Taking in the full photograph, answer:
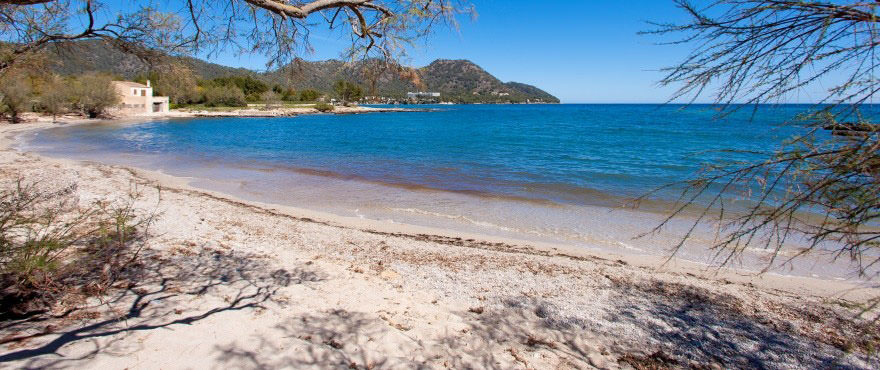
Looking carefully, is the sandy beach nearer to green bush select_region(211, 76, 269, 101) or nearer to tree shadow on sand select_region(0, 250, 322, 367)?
tree shadow on sand select_region(0, 250, 322, 367)

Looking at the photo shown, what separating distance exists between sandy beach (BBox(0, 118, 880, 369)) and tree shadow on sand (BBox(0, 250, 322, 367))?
0.05 ft

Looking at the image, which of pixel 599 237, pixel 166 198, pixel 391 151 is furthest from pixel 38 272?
pixel 391 151

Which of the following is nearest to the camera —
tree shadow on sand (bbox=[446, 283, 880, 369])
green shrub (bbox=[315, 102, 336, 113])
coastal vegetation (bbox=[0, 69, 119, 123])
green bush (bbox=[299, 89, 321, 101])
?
tree shadow on sand (bbox=[446, 283, 880, 369])

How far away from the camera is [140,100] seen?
60.2 meters

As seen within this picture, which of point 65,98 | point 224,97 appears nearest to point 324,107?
point 224,97

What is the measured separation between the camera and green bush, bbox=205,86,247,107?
79325mm

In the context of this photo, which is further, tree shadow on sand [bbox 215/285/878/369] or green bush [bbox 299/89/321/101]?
green bush [bbox 299/89/321/101]

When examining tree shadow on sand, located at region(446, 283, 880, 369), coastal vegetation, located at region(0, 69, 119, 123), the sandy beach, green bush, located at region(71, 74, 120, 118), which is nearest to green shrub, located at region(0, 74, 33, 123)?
coastal vegetation, located at region(0, 69, 119, 123)

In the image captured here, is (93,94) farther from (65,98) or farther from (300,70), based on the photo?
(300,70)

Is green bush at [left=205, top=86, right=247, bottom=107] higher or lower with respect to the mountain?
higher

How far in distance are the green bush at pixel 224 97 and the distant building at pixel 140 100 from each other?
16.7 metres

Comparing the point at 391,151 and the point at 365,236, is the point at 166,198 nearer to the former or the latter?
the point at 365,236

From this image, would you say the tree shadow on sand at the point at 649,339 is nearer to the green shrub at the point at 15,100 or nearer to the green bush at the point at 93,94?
the green shrub at the point at 15,100

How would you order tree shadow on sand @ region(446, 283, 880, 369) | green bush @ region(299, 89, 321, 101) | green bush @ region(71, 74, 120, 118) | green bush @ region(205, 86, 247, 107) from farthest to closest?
1. green bush @ region(205, 86, 247, 107)
2. green bush @ region(71, 74, 120, 118)
3. green bush @ region(299, 89, 321, 101)
4. tree shadow on sand @ region(446, 283, 880, 369)
